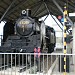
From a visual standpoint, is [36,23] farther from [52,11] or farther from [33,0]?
[52,11]

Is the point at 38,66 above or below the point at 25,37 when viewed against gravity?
below

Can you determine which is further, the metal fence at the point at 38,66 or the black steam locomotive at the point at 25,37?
the black steam locomotive at the point at 25,37

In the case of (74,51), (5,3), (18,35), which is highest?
(5,3)

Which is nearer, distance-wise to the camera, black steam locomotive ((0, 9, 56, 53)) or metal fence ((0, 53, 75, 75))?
metal fence ((0, 53, 75, 75))

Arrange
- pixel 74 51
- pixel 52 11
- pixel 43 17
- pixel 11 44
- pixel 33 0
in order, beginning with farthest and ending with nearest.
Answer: pixel 43 17 → pixel 52 11 → pixel 33 0 → pixel 11 44 → pixel 74 51

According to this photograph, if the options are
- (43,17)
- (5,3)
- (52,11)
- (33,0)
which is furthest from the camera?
(43,17)

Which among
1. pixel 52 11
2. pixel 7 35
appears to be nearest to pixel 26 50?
pixel 7 35

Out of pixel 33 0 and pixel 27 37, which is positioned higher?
pixel 33 0

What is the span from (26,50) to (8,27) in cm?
383

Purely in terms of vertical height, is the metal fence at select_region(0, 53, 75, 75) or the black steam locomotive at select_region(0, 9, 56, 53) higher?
the black steam locomotive at select_region(0, 9, 56, 53)

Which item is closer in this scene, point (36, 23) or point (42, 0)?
point (36, 23)

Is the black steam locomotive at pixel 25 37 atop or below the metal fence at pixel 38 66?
atop

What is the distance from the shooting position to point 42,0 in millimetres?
27641

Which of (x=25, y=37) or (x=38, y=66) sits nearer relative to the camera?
(x=38, y=66)
